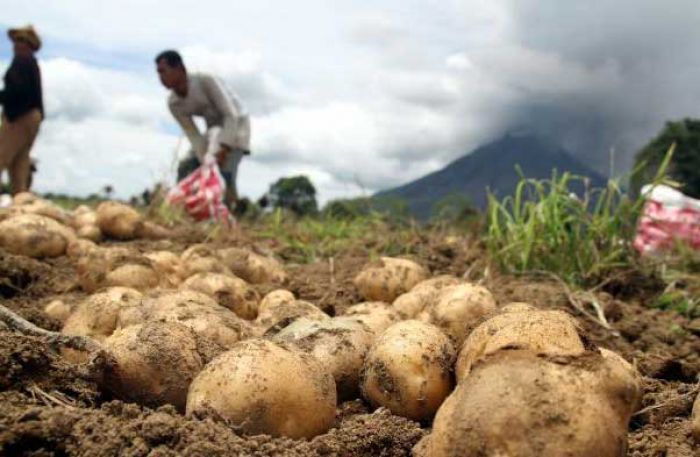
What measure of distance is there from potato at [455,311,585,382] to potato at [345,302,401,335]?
2.26ft

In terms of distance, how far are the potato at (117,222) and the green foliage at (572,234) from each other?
2672mm

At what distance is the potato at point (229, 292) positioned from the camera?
10.3ft

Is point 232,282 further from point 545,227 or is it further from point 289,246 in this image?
point 289,246

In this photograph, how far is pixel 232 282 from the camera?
324 cm

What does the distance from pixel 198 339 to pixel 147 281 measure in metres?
1.41

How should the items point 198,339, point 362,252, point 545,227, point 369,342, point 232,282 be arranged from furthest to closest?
point 362,252
point 545,227
point 232,282
point 369,342
point 198,339

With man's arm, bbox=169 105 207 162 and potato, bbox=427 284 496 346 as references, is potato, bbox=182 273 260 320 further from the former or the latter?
man's arm, bbox=169 105 207 162

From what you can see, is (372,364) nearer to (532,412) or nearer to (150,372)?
(150,372)

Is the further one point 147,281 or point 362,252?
point 362,252

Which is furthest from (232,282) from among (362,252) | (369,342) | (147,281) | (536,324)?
(362,252)

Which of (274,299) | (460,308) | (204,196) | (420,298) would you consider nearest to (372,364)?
(460,308)

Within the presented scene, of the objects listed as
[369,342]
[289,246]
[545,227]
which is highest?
[369,342]

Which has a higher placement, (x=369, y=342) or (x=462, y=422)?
(x=462, y=422)

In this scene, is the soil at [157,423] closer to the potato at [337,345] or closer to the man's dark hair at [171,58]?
the potato at [337,345]
